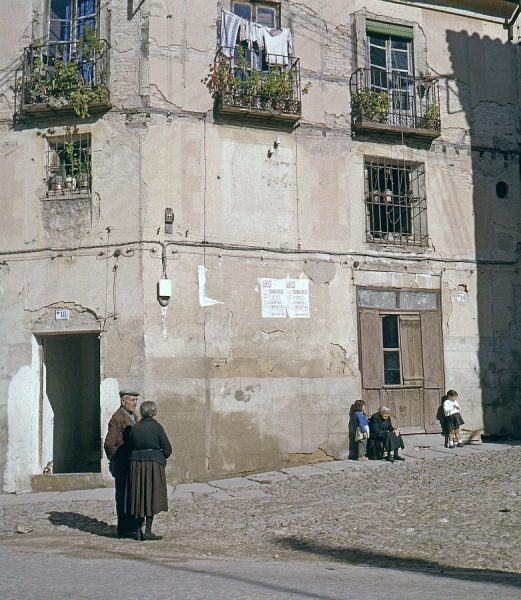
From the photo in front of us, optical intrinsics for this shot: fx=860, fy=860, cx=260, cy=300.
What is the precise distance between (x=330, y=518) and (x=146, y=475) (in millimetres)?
2587

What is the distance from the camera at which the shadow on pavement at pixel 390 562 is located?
25.9 feet

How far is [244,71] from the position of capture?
615 inches

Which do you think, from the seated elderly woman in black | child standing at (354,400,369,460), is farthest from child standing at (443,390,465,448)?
child standing at (354,400,369,460)

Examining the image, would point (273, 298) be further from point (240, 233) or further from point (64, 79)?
point (64, 79)

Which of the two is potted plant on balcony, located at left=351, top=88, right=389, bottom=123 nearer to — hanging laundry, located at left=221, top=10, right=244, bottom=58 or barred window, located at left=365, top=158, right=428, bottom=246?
barred window, located at left=365, top=158, right=428, bottom=246

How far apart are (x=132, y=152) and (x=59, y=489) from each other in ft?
19.3

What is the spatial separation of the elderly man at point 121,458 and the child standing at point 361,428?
234 inches

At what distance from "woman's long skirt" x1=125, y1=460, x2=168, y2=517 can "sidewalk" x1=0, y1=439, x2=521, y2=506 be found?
2938 millimetres

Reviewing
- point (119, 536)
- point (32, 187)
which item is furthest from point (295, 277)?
point (119, 536)

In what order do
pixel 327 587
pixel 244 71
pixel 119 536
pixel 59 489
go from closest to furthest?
pixel 327 587
pixel 119 536
pixel 59 489
pixel 244 71

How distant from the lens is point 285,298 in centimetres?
1567

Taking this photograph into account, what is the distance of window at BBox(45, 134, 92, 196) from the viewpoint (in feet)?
50.2

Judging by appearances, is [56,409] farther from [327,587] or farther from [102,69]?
[327,587]

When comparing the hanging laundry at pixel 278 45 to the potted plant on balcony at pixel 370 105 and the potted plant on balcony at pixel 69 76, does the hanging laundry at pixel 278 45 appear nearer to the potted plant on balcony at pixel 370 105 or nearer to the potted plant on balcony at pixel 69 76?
the potted plant on balcony at pixel 370 105
